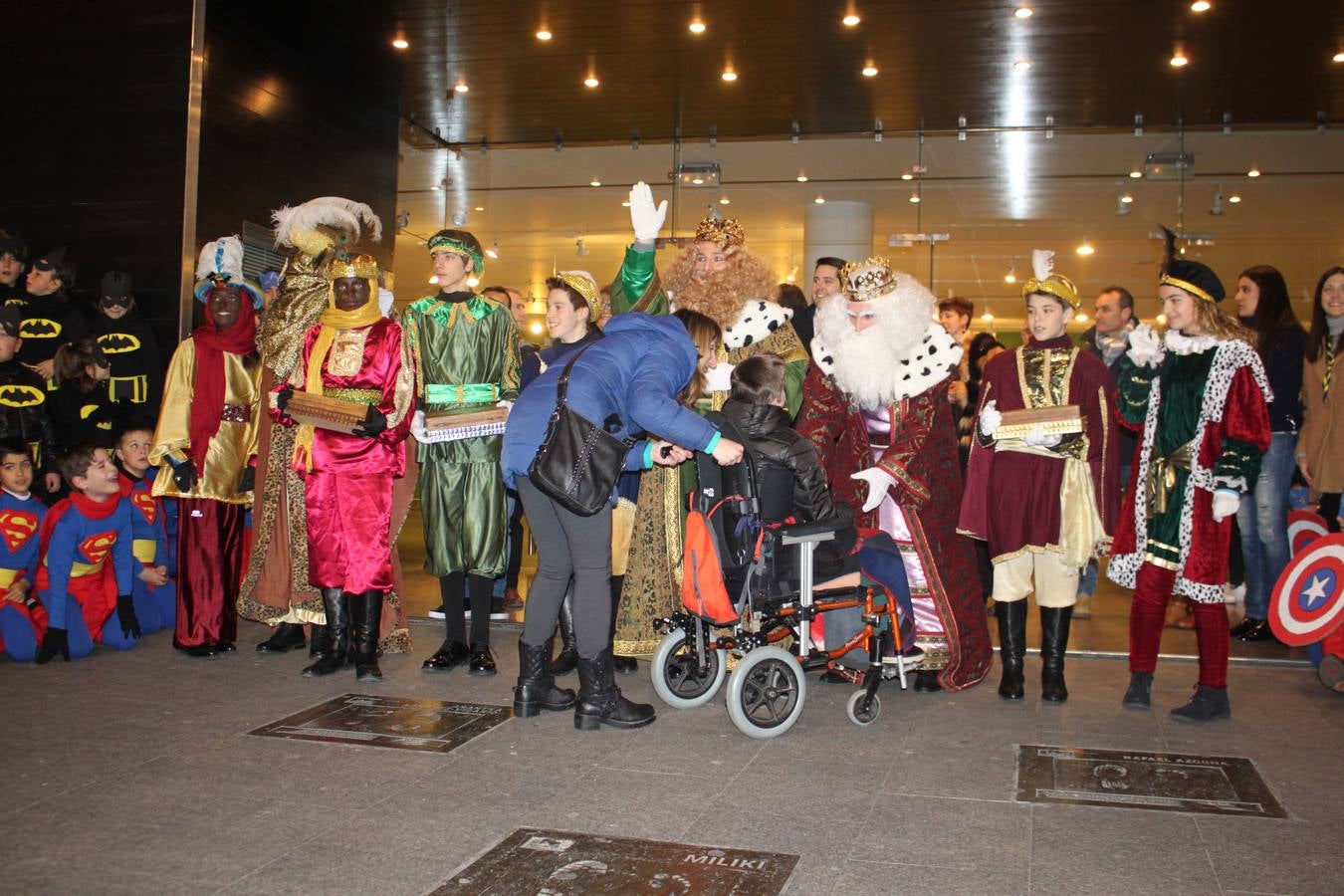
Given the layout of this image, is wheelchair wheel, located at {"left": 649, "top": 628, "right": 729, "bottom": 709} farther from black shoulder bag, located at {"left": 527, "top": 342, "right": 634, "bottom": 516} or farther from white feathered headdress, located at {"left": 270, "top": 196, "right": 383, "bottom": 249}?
white feathered headdress, located at {"left": 270, "top": 196, "right": 383, "bottom": 249}

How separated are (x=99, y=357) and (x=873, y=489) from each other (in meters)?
4.17

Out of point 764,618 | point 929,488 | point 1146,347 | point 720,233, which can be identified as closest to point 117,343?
point 720,233

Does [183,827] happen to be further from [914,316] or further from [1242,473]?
[1242,473]

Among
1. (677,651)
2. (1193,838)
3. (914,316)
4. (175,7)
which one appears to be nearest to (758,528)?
(677,651)

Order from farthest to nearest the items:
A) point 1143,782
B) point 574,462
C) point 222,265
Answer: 1. point 222,265
2. point 574,462
3. point 1143,782

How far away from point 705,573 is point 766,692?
472mm

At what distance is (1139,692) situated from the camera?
4898mm

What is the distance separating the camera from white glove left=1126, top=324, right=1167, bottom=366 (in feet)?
16.1

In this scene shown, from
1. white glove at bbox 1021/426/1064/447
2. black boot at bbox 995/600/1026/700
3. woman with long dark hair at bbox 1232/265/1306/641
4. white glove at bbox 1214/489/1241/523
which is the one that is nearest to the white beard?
white glove at bbox 1021/426/1064/447

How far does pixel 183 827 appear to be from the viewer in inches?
130

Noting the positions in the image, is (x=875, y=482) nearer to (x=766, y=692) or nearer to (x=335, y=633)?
(x=766, y=692)

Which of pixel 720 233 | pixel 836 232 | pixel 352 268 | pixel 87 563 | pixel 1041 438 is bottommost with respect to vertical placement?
pixel 87 563

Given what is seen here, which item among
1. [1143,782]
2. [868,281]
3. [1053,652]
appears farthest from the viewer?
[868,281]

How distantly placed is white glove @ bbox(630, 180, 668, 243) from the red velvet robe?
36.9 inches
